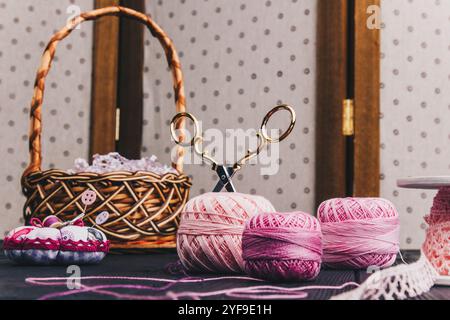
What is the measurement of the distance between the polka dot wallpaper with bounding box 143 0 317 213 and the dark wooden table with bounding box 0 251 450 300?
2.28 feet

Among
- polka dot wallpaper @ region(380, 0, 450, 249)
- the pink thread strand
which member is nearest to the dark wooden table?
the pink thread strand

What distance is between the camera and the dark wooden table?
62cm

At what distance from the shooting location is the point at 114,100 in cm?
180

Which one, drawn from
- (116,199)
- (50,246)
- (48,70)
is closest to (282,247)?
(50,246)

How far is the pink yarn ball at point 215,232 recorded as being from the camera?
0.78 m

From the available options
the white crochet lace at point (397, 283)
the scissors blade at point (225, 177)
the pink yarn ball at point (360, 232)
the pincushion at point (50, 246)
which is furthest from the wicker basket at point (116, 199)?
the white crochet lace at point (397, 283)

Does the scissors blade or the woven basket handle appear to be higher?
the woven basket handle

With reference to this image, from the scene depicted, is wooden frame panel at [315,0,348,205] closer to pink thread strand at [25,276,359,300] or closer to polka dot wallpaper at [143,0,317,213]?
polka dot wallpaper at [143,0,317,213]

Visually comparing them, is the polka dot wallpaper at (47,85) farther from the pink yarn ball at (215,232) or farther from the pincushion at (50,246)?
the pink yarn ball at (215,232)

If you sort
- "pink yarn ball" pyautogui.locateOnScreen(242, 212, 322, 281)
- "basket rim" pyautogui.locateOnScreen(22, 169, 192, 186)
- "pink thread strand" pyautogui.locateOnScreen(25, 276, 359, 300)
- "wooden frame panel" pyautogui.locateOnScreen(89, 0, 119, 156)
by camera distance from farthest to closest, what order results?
1. "wooden frame panel" pyautogui.locateOnScreen(89, 0, 119, 156)
2. "basket rim" pyautogui.locateOnScreen(22, 169, 192, 186)
3. "pink yarn ball" pyautogui.locateOnScreen(242, 212, 322, 281)
4. "pink thread strand" pyautogui.locateOnScreen(25, 276, 359, 300)

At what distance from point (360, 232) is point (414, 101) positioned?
0.96 m

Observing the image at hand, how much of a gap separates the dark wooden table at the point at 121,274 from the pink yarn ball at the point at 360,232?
0.07 ft

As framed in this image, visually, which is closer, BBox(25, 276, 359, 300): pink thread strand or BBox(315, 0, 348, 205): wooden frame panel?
BBox(25, 276, 359, 300): pink thread strand

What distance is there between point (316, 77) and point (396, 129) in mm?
270
